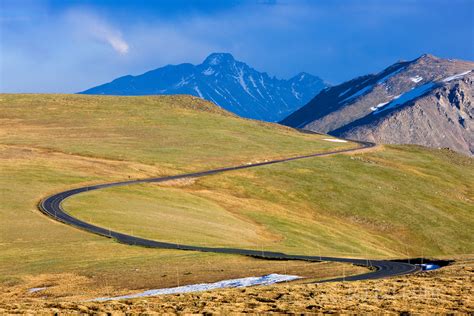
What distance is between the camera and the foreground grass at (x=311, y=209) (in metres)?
85.8

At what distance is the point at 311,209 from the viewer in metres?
120

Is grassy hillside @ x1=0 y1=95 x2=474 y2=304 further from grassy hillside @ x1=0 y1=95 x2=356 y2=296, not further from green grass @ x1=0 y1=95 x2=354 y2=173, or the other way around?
green grass @ x1=0 y1=95 x2=354 y2=173

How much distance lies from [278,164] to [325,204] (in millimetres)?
30369

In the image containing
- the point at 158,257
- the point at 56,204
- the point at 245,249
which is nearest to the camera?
the point at 158,257

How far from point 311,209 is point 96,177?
129 feet

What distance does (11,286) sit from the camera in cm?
5122

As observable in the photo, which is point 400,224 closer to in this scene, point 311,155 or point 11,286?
point 311,155

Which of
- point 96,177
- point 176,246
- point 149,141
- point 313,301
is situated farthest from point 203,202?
point 313,301

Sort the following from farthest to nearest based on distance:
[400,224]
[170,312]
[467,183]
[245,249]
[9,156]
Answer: [467,183] < [9,156] < [400,224] < [245,249] < [170,312]

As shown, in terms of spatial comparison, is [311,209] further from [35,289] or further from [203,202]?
[35,289]

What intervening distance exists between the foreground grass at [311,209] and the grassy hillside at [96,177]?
30.3 ft

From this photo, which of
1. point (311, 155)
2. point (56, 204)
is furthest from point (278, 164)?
point (56, 204)

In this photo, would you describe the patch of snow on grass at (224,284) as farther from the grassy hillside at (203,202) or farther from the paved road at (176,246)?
the paved road at (176,246)

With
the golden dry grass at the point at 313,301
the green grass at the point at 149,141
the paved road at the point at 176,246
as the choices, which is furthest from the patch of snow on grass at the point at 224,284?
the green grass at the point at 149,141
